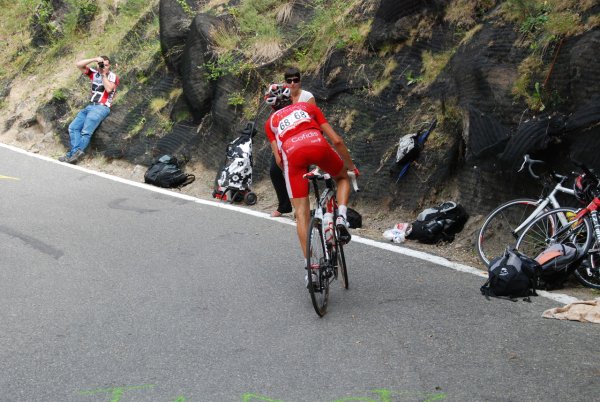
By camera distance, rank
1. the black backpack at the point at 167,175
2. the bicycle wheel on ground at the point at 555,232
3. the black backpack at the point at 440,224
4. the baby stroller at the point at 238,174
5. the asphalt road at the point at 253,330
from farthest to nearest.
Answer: the black backpack at the point at 167,175 < the baby stroller at the point at 238,174 < the black backpack at the point at 440,224 < the bicycle wheel on ground at the point at 555,232 < the asphalt road at the point at 253,330

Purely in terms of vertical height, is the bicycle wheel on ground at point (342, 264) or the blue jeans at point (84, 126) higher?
the bicycle wheel on ground at point (342, 264)

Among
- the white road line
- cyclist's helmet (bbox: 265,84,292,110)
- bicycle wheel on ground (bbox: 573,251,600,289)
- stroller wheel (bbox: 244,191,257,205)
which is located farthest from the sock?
stroller wheel (bbox: 244,191,257,205)

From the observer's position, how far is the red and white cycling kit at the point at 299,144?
22.3ft

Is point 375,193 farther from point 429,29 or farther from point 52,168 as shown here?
point 52,168

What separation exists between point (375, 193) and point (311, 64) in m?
3.76

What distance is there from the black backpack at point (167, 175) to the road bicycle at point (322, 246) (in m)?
7.20

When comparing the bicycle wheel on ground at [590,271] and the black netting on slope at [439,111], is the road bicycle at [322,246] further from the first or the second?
the black netting on slope at [439,111]

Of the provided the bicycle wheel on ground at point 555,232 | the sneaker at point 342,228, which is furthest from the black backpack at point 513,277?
the sneaker at point 342,228

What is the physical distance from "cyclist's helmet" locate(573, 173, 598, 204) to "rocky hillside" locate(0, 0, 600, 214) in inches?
23.2

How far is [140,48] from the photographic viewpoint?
19.4m

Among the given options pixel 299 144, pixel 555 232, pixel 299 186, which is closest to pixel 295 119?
pixel 299 144

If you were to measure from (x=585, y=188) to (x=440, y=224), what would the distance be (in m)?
2.04

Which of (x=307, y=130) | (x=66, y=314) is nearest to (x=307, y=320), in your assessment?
(x=307, y=130)

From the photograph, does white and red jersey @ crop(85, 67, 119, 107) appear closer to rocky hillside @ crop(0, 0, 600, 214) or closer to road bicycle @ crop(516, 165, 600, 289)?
rocky hillside @ crop(0, 0, 600, 214)
